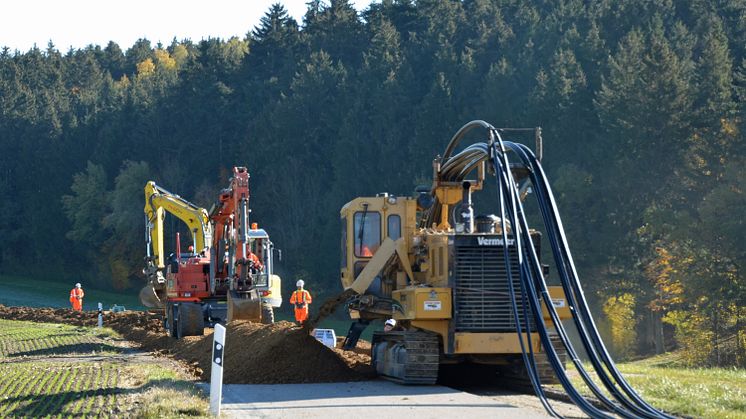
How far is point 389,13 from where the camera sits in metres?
99.5

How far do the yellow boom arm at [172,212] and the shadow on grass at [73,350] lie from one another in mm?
4464

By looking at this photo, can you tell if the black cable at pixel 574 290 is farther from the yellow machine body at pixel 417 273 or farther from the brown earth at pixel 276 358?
the brown earth at pixel 276 358

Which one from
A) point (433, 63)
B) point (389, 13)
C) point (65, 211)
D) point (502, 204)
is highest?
point (389, 13)

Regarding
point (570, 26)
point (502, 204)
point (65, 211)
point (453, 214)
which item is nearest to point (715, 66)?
point (570, 26)

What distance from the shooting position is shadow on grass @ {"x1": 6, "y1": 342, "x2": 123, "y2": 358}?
2827 cm

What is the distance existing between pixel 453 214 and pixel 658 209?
3079cm

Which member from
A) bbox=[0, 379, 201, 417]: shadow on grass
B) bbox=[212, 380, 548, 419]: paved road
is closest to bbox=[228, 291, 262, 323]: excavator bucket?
bbox=[212, 380, 548, 419]: paved road

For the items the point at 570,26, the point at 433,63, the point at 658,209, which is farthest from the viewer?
the point at 433,63

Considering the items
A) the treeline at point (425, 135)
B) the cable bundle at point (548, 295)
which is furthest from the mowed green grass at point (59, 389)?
the treeline at point (425, 135)

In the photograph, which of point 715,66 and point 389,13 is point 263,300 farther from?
point 389,13

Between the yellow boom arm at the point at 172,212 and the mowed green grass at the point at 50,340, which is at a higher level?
the yellow boom arm at the point at 172,212

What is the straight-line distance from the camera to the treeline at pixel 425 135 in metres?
52.6

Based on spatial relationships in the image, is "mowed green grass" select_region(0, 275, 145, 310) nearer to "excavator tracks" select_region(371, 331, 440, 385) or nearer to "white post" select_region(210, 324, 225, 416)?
"excavator tracks" select_region(371, 331, 440, 385)

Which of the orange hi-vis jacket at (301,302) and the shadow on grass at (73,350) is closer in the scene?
the shadow on grass at (73,350)
